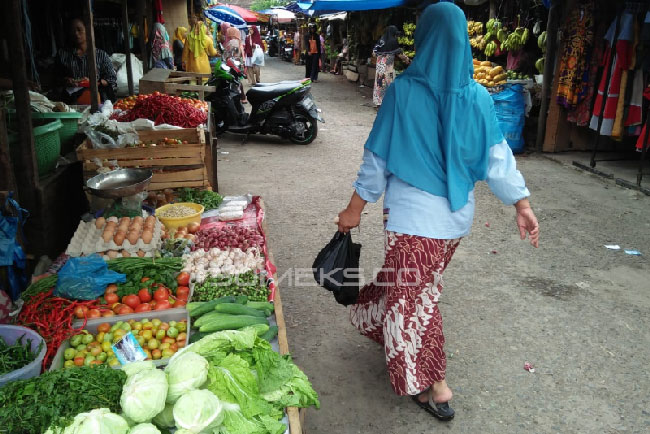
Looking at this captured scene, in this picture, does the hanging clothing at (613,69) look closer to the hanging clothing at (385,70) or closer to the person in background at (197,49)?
the hanging clothing at (385,70)

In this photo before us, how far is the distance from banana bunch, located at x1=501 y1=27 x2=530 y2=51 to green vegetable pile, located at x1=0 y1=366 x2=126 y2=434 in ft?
31.5

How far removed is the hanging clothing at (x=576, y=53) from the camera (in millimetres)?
7715

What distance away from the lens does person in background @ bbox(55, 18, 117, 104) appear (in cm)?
651

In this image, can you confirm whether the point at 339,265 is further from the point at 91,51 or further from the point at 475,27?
the point at 475,27

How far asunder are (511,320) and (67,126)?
4.35 m

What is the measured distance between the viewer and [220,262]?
3303mm

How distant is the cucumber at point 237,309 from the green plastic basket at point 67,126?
3114 millimetres

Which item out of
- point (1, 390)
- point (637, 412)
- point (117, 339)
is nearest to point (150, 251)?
point (117, 339)

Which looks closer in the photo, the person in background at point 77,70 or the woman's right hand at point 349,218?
the woman's right hand at point 349,218

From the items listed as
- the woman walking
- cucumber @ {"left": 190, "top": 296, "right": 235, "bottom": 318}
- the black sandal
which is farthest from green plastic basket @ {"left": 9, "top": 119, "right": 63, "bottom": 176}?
the black sandal

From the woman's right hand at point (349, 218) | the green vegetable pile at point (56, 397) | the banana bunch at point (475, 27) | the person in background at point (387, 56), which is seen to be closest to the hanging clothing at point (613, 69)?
the banana bunch at point (475, 27)

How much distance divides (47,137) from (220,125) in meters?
5.58

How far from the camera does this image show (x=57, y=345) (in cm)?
247

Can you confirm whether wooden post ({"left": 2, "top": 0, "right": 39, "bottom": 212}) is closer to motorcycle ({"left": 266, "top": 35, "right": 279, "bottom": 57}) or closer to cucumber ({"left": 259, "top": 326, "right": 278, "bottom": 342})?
cucumber ({"left": 259, "top": 326, "right": 278, "bottom": 342})
